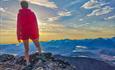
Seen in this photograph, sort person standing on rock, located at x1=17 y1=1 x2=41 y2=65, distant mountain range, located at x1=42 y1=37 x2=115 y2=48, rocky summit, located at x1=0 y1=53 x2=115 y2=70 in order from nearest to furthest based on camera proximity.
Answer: person standing on rock, located at x1=17 y1=1 x2=41 y2=65, rocky summit, located at x1=0 y1=53 x2=115 y2=70, distant mountain range, located at x1=42 y1=37 x2=115 y2=48

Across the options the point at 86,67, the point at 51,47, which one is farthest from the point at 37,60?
the point at 86,67

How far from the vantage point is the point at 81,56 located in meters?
17.7

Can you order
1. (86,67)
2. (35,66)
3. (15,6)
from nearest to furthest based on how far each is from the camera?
(35,66) → (15,6) → (86,67)

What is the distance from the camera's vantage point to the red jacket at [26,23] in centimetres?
1067

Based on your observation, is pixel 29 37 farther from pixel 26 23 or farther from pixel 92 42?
pixel 92 42

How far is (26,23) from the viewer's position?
35.1 feet

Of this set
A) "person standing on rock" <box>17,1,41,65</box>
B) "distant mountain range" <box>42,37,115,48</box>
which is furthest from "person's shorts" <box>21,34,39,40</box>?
"distant mountain range" <box>42,37,115,48</box>

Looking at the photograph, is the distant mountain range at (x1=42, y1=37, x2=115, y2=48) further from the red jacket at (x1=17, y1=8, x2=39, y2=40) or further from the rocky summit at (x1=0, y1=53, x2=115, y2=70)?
the red jacket at (x1=17, y1=8, x2=39, y2=40)

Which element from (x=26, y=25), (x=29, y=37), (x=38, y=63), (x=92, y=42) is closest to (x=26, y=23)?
(x=26, y=25)

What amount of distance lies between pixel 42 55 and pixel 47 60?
232mm

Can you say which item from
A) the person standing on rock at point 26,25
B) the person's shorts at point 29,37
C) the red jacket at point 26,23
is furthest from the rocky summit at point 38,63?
the red jacket at point 26,23

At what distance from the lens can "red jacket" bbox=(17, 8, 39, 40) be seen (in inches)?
420

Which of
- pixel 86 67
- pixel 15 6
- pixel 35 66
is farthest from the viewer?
pixel 86 67

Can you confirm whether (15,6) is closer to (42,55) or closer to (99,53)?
(99,53)
